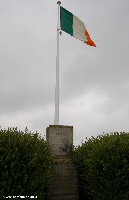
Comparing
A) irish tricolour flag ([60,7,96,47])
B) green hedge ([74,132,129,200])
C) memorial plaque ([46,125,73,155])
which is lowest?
green hedge ([74,132,129,200])

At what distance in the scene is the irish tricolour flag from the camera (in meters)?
22.8

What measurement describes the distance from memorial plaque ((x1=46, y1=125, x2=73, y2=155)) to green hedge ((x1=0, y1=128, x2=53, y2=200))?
13.2 feet

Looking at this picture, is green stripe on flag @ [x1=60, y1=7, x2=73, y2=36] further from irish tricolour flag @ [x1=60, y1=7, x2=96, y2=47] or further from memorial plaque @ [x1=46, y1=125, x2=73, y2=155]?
memorial plaque @ [x1=46, y1=125, x2=73, y2=155]

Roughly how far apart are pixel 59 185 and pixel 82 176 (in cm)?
119

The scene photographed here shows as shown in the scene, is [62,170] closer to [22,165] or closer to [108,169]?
[108,169]

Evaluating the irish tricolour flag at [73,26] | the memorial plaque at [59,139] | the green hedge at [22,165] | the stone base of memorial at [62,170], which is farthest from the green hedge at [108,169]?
the irish tricolour flag at [73,26]

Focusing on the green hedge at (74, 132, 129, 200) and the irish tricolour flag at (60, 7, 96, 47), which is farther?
the irish tricolour flag at (60, 7, 96, 47)

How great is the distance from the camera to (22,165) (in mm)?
14430

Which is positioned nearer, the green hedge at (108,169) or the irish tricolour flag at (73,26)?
the green hedge at (108,169)

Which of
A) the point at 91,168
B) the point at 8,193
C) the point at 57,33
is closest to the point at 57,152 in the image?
the point at 91,168

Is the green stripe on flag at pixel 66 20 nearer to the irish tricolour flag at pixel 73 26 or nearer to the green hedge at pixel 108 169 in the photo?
the irish tricolour flag at pixel 73 26

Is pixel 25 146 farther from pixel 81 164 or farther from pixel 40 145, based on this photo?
pixel 81 164

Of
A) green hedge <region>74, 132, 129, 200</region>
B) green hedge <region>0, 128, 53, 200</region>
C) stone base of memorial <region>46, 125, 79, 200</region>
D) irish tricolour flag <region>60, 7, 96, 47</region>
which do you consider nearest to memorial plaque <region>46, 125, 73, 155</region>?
stone base of memorial <region>46, 125, 79, 200</region>

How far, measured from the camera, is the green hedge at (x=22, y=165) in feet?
46.2
